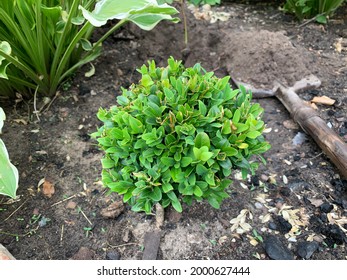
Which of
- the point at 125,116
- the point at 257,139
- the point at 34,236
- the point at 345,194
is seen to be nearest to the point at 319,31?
the point at 345,194

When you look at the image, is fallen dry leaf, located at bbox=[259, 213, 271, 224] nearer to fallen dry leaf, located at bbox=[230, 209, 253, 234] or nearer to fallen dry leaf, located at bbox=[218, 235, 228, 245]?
fallen dry leaf, located at bbox=[230, 209, 253, 234]

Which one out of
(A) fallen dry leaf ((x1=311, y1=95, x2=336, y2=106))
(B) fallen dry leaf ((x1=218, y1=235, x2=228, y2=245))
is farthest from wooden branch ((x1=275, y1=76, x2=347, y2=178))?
(B) fallen dry leaf ((x1=218, y1=235, x2=228, y2=245))

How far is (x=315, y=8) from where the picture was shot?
2.88 m

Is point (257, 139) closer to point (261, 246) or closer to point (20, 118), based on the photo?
point (261, 246)

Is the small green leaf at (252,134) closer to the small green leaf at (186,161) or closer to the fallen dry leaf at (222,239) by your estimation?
the small green leaf at (186,161)

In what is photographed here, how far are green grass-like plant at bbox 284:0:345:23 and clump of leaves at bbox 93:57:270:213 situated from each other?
70.4 inches

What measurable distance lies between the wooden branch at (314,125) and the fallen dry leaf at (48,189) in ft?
4.59

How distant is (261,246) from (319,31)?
195 cm

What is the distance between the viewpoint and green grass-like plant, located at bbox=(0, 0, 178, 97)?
164cm

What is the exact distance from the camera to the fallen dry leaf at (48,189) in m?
1.79

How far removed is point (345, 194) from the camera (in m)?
1.76

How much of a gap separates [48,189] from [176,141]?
847mm

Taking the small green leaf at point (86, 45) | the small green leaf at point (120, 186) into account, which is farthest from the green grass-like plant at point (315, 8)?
the small green leaf at point (120, 186)

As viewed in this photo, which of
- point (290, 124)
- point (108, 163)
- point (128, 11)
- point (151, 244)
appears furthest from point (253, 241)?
point (128, 11)
